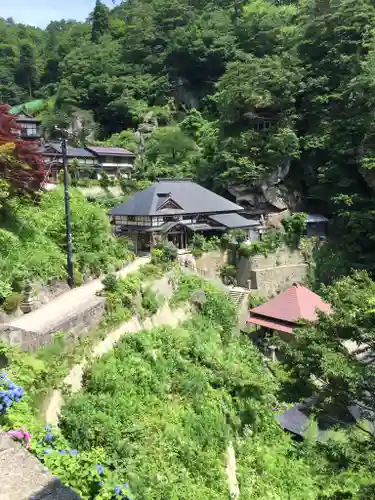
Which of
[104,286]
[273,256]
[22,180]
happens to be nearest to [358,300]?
[104,286]

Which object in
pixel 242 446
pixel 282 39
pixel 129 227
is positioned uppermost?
pixel 282 39

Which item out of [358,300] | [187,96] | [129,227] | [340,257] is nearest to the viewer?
[358,300]

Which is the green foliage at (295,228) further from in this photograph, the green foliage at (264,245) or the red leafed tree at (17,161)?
the red leafed tree at (17,161)

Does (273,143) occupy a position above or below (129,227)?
above

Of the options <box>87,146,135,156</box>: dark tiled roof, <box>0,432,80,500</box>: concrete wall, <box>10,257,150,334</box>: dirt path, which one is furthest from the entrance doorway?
<box>0,432,80,500</box>: concrete wall

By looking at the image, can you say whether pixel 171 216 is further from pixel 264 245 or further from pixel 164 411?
pixel 164 411

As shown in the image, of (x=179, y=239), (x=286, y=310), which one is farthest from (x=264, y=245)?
(x=286, y=310)

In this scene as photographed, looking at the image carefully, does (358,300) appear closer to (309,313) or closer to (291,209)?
(309,313)
